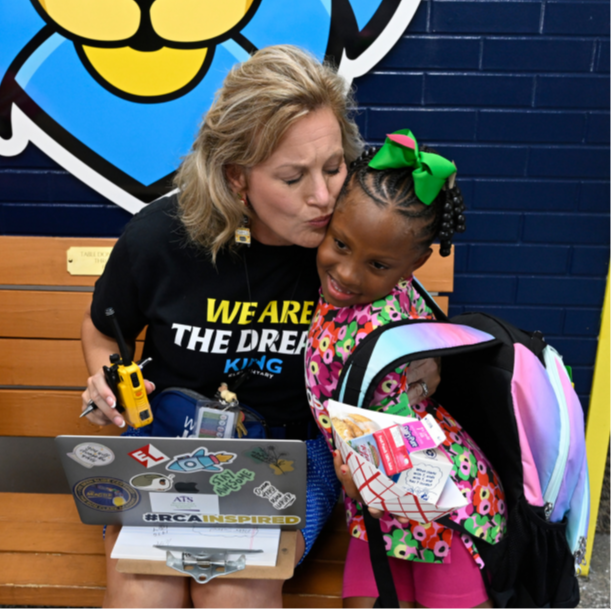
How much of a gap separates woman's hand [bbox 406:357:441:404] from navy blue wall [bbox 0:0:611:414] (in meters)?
1.00

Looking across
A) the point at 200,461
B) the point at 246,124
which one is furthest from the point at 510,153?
the point at 200,461

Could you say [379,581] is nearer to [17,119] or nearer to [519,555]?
[519,555]

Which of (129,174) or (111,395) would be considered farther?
(129,174)

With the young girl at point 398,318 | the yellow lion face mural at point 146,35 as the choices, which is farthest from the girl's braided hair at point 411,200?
the yellow lion face mural at point 146,35

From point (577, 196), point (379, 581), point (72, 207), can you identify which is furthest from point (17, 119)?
point (577, 196)

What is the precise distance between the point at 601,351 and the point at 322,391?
1.46 m

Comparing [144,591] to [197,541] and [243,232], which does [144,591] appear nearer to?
[197,541]

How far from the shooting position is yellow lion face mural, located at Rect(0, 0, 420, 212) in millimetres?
1967

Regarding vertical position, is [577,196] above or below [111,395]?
above

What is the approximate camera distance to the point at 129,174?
2.13 metres

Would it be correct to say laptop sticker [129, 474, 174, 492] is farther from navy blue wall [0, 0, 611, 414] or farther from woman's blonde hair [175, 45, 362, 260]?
navy blue wall [0, 0, 611, 414]

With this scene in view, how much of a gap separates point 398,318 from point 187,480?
619 millimetres

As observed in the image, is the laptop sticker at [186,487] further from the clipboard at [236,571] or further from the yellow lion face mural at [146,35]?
the yellow lion face mural at [146,35]

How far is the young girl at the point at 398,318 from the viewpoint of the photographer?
1.17m
